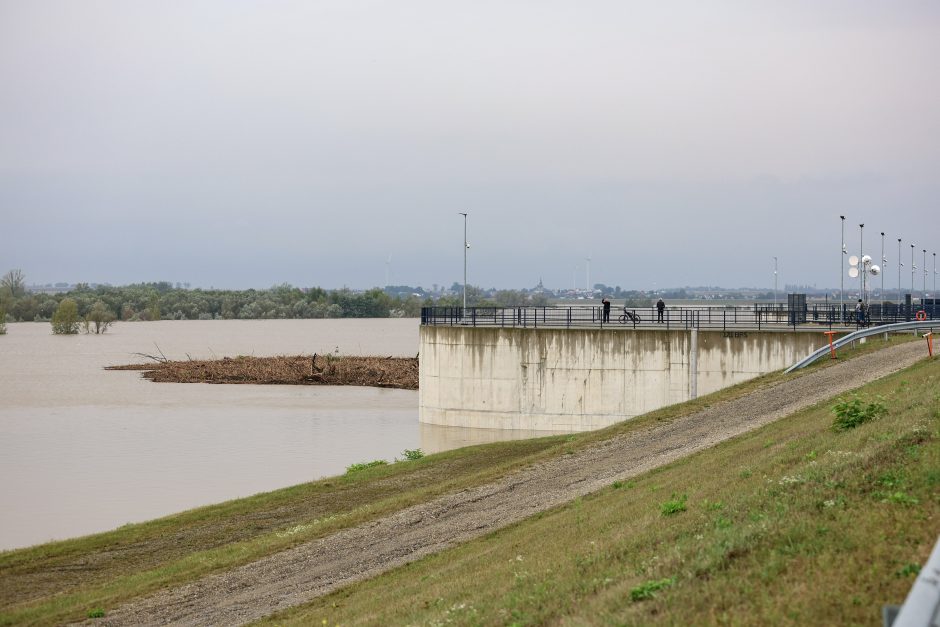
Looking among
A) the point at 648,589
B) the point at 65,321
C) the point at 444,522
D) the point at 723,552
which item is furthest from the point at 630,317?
the point at 65,321

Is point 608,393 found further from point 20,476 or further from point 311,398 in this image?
point 311,398

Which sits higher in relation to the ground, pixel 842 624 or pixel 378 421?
pixel 842 624

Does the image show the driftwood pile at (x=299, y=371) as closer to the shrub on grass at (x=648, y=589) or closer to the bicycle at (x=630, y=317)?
the bicycle at (x=630, y=317)

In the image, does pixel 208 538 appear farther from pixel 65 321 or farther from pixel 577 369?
pixel 65 321

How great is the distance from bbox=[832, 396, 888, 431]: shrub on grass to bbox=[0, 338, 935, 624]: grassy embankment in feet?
4.88

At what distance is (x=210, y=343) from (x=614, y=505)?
389ft

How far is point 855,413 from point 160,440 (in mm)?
36305

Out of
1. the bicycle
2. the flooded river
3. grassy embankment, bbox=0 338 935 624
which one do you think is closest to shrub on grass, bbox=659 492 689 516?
grassy embankment, bbox=0 338 935 624

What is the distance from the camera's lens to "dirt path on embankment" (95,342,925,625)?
48.3 feet

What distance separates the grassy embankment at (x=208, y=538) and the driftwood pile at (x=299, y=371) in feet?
151

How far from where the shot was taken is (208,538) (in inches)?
827

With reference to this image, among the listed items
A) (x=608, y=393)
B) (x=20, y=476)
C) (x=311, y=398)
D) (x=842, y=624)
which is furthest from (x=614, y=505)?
(x=311, y=398)

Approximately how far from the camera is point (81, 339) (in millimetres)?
141125

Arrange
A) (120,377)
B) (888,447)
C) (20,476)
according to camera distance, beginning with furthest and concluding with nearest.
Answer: (120,377), (20,476), (888,447)
